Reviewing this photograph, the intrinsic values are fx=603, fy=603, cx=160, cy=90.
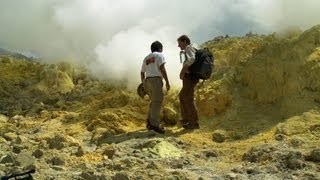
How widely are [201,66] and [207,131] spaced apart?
1.08 metres

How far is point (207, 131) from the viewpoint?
392 inches

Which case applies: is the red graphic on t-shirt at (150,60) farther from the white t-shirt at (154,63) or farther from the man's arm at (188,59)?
the man's arm at (188,59)

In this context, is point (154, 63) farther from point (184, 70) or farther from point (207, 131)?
point (207, 131)

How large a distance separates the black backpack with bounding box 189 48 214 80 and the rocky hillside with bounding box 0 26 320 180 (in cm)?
92

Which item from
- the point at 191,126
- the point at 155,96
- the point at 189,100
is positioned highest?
the point at 155,96

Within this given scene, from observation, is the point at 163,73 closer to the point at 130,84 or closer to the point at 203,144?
the point at 203,144

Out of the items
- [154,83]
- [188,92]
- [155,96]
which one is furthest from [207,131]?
[154,83]

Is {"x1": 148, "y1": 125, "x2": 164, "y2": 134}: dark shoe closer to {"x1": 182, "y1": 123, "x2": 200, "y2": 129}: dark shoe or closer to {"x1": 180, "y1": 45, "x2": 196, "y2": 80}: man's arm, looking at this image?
{"x1": 182, "y1": 123, "x2": 200, "y2": 129}: dark shoe

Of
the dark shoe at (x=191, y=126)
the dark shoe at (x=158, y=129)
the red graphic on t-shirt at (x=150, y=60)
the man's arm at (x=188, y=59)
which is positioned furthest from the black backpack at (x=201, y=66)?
the dark shoe at (x=158, y=129)

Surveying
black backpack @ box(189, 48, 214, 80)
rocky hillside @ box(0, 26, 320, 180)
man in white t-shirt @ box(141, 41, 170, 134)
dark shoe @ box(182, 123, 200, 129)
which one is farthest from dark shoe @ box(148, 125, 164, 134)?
black backpack @ box(189, 48, 214, 80)

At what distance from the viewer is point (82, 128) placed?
37.4ft

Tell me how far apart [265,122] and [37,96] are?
29.7 feet

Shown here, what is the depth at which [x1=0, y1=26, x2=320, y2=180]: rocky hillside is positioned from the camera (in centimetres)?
746

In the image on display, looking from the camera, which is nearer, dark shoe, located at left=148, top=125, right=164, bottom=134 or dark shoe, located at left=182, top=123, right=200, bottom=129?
dark shoe, located at left=148, top=125, right=164, bottom=134
